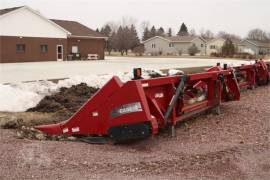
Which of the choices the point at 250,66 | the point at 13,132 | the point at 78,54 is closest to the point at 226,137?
the point at 13,132

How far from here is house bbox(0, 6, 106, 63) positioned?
34225 millimetres

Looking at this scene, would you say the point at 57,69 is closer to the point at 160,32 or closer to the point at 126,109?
the point at 126,109

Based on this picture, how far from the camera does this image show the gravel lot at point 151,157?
431cm

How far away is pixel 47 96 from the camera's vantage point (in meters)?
9.13

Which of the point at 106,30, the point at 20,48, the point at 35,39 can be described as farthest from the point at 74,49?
the point at 106,30

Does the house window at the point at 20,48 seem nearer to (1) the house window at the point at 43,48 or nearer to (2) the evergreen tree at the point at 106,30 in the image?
(1) the house window at the point at 43,48

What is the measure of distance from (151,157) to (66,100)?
4.39m

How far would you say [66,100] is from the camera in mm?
8875

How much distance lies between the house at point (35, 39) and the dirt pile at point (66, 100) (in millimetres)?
25577

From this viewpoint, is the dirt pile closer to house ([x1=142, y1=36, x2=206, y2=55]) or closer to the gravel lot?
the gravel lot

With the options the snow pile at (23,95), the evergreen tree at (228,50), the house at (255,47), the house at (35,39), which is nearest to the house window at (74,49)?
the house at (35,39)

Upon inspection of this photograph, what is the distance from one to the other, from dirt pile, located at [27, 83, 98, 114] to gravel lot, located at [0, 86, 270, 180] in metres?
2.18

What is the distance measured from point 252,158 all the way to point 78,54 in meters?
37.5

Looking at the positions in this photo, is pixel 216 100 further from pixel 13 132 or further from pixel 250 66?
pixel 250 66
